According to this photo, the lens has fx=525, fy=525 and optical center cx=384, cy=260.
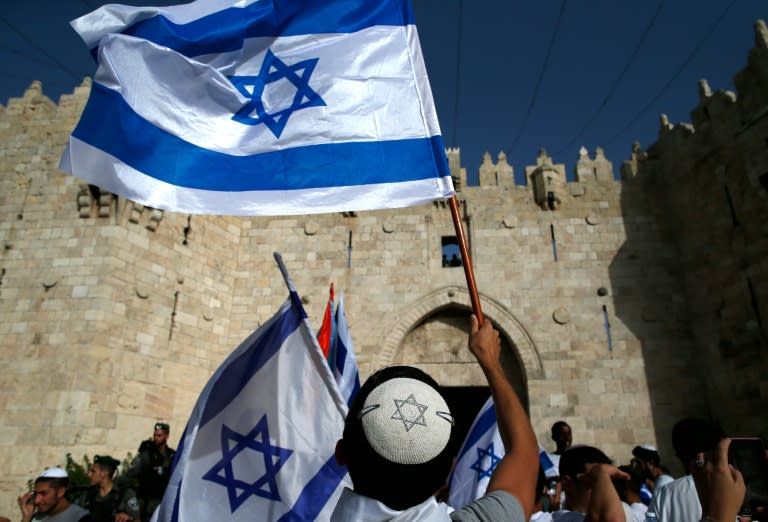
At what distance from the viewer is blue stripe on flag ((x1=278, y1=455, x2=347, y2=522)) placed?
2.53 metres

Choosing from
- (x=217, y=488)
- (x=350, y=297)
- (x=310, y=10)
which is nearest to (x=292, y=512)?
(x=217, y=488)

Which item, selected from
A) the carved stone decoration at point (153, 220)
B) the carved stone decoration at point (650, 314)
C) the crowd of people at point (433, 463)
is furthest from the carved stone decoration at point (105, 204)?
the carved stone decoration at point (650, 314)

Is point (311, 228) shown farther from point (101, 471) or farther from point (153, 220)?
point (101, 471)

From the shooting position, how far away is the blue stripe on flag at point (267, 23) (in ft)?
10.0

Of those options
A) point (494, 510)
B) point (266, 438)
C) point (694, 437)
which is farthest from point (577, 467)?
point (266, 438)

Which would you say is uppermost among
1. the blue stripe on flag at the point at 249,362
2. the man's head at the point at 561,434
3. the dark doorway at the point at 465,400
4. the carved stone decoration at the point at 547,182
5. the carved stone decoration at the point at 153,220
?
the carved stone decoration at the point at 547,182

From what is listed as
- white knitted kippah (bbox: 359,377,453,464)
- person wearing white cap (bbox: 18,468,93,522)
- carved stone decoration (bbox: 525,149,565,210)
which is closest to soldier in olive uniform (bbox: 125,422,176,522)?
person wearing white cap (bbox: 18,468,93,522)

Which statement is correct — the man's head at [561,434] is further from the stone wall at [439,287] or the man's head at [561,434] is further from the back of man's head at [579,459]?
the stone wall at [439,287]

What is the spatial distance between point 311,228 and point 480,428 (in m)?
7.26

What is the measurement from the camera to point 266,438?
2.71 metres

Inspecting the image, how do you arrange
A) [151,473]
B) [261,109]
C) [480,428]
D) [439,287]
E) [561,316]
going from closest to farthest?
1. [261,109]
2. [480,428]
3. [151,473]
4. [561,316]
5. [439,287]

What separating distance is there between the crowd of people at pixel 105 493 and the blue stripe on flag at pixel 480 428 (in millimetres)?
3106

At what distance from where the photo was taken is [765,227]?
8.25 m

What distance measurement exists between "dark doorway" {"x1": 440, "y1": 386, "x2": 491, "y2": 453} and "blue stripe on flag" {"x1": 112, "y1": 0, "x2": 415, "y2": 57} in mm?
8117
